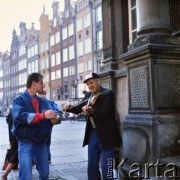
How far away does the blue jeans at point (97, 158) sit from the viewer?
172 inches

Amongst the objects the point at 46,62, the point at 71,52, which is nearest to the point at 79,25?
the point at 71,52

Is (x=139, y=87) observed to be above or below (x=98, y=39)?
below

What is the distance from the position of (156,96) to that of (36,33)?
210ft

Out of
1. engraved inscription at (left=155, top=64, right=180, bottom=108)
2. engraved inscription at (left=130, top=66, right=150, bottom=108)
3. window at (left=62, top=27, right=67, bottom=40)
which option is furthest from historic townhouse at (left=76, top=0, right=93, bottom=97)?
engraved inscription at (left=155, top=64, right=180, bottom=108)

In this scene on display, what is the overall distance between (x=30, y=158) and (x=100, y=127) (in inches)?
38.9

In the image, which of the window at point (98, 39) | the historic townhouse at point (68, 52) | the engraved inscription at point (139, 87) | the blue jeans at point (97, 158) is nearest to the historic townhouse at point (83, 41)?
the historic townhouse at point (68, 52)

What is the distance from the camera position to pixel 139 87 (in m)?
5.32

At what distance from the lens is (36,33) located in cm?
6688

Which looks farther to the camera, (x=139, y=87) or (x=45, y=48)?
(x=45, y=48)

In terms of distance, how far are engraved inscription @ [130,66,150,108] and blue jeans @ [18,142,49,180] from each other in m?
1.75

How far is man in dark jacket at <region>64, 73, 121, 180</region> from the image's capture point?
14.2 ft

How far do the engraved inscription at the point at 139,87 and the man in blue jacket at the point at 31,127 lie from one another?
5.24 feet

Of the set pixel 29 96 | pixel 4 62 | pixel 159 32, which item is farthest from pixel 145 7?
pixel 4 62

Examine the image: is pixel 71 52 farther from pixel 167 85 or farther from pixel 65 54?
pixel 167 85
